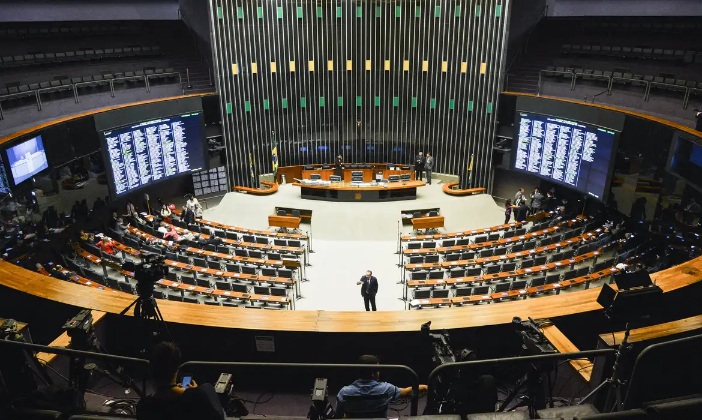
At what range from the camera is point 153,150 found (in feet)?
46.7

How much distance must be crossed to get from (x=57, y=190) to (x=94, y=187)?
43.2 inches

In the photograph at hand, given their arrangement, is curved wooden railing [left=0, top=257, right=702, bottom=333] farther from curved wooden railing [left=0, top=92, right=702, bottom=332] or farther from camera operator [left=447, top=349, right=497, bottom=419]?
camera operator [left=447, top=349, right=497, bottom=419]

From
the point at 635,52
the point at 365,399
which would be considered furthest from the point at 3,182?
the point at 635,52

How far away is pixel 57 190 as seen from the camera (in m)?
11.6

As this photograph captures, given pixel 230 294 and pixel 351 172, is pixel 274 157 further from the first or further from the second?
pixel 230 294

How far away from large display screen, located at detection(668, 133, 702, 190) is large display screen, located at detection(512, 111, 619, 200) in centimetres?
164

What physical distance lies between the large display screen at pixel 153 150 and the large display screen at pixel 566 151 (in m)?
10.5

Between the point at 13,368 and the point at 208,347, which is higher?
the point at 13,368

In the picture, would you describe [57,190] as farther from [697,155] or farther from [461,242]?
[697,155]

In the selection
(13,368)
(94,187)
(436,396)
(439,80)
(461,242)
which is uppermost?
(439,80)

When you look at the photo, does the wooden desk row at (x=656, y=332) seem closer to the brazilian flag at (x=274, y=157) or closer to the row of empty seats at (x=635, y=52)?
the row of empty seats at (x=635, y=52)

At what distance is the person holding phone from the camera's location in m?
2.73

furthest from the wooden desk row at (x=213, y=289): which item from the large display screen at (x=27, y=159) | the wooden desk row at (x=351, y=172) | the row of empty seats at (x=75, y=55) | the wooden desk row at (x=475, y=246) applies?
the wooden desk row at (x=351, y=172)

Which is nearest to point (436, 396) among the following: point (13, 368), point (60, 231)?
point (13, 368)
